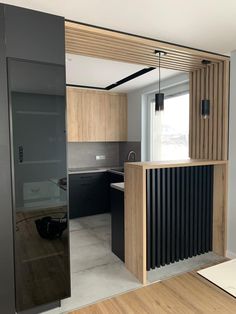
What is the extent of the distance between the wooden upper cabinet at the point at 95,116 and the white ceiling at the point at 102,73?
0.40 m

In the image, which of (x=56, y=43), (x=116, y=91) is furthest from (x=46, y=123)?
(x=116, y=91)

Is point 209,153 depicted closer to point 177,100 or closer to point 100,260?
point 177,100

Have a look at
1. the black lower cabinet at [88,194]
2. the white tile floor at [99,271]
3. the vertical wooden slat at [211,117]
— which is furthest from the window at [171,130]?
the white tile floor at [99,271]

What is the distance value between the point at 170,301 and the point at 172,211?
37.1 inches

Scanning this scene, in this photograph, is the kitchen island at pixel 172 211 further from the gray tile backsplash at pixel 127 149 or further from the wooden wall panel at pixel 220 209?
the gray tile backsplash at pixel 127 149

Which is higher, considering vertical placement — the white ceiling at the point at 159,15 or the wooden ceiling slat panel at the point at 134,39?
the white ceiling at the point at 159,15

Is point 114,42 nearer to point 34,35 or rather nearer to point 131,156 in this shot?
point 34,35

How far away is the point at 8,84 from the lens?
1909 mm

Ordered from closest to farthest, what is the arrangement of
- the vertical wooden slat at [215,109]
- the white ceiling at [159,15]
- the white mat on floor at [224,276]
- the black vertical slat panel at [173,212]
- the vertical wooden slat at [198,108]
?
the white mat on floor at [224,276]
the white ceiling at [159,15]
the black vertical slat panel at [173,212]
the vertical wooden slat at [215,109]
the vertical wooden slat at [198,108]

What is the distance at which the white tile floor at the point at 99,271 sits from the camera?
2.35m

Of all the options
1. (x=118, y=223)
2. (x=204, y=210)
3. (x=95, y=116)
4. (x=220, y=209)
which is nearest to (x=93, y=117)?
(x=95, y=116)

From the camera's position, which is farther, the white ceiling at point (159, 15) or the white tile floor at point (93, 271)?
the white tile floor at point (93, 271)

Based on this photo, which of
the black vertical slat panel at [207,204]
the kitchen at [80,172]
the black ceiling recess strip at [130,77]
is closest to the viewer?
the kitchen at [80,172]

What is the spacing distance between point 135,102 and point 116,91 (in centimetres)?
47
